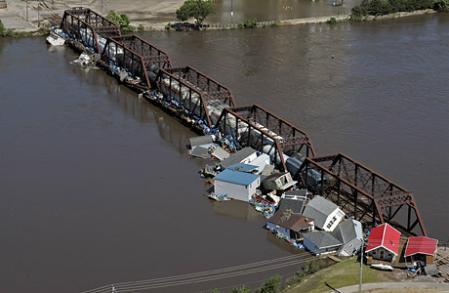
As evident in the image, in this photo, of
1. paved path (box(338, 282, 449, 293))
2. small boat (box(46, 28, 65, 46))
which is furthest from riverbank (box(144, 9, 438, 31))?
paved path (box(338, 282, 449, 293))

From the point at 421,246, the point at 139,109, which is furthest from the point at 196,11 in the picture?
the point at 421,246

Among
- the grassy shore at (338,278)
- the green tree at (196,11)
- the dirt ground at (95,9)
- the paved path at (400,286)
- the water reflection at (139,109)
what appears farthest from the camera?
the dirt ground at (95,9)

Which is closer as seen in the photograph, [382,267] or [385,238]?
[382,267]

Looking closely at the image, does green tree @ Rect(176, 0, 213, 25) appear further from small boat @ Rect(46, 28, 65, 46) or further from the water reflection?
the water reflection

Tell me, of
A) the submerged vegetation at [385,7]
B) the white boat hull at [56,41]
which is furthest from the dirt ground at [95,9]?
the submerged vegetation at [385,7]

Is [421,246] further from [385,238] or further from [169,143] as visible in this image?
[169,143]

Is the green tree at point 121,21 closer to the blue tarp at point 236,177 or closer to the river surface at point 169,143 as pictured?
the river surface at point 169,143
